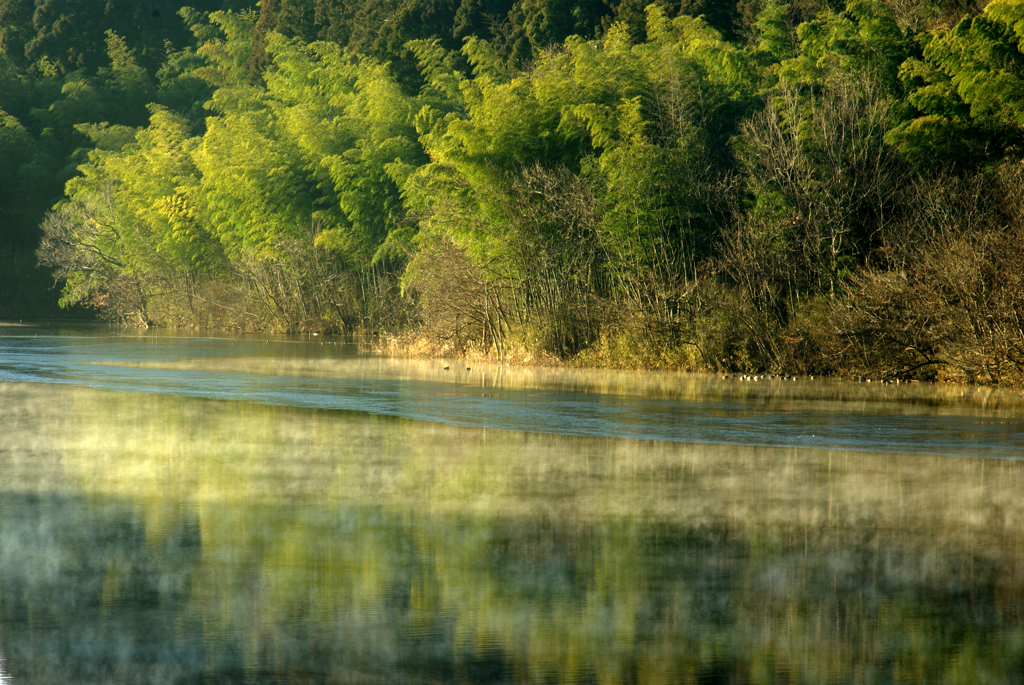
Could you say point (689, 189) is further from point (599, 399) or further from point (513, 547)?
point (513, 547)

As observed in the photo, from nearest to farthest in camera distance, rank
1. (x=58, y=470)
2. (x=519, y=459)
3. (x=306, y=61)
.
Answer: (x=58, y=470), (x=519, y=459), (x=306, y=61)

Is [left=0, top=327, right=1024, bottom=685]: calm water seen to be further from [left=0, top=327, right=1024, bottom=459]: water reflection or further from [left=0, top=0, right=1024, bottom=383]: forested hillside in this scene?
[left=0, top=0, right=1024, bottom=383]: forested hillside

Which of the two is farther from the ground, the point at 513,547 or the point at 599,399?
the point at 599,399

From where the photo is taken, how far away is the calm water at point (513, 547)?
4.43 metres

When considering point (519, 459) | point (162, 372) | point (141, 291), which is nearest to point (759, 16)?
point (162, 372)

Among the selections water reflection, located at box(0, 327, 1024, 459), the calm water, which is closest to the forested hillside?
water reflection, located at box(0, 327, 1024, 459)

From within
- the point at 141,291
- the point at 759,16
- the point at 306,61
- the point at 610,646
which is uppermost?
the point at 306,61

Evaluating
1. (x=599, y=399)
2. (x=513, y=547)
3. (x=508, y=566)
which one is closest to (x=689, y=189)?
(x=599, y=399)

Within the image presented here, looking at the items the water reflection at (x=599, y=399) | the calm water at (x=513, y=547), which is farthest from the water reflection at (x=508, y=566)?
the water reflection at (x=599, y=399)

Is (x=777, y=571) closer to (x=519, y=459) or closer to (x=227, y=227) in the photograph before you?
(x=519, y=459)

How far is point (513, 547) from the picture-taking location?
6262 millimetres

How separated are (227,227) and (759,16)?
2271 centimetres

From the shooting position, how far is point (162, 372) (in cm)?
2027

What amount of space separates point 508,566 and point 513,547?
1.45 ft
